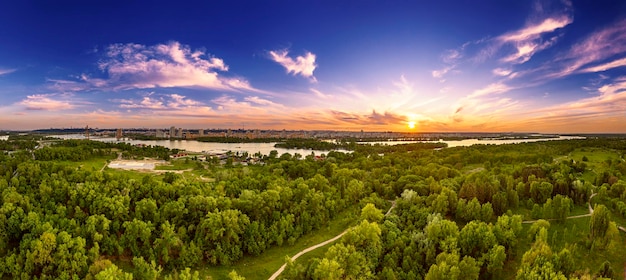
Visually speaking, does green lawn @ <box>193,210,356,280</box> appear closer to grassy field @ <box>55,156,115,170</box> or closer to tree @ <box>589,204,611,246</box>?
tree @ <box>589,204,611,246</box>

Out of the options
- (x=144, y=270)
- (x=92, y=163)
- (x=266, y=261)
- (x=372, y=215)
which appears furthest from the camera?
(x=92, y=163)

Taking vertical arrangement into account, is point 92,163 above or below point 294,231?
above

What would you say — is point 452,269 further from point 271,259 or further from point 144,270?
point 144,270

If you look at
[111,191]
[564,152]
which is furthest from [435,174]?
[564,152]

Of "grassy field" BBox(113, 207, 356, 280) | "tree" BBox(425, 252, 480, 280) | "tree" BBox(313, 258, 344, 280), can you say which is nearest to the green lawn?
"grassy field" BBox(113, 207, 356, 280)

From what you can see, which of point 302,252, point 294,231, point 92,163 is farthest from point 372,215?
point 92,163

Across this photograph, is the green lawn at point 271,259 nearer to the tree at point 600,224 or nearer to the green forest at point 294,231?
the green forest at point 294,231

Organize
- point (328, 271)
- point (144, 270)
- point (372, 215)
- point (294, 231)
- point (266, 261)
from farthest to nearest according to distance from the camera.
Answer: point (294, 231) → point (372, 215) → point (266, 261) → point (144, 270) → point (328, 271)

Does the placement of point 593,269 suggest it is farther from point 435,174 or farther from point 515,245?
point 435,174
